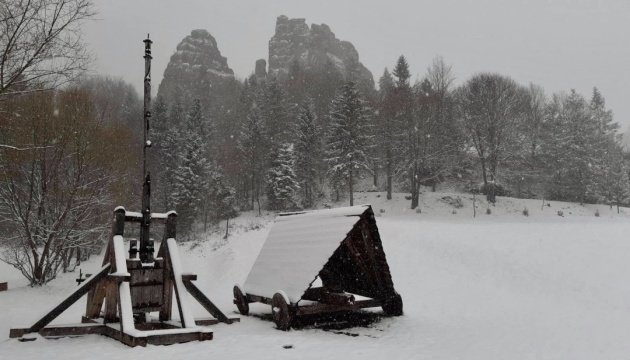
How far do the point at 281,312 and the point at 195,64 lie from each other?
113m

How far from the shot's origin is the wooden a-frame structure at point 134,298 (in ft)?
29.2

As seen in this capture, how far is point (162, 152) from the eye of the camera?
5219 cm

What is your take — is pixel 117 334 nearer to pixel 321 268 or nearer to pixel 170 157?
pixel 321 268

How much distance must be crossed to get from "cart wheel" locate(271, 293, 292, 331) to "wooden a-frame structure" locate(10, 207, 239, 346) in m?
1.23

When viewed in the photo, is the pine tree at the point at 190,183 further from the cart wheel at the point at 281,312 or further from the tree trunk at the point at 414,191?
the cart wheel at the point at 281,312

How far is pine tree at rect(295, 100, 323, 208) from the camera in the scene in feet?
156

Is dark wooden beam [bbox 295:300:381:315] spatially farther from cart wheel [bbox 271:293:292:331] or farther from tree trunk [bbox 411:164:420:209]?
tree trunk [bbox 411:164:420:209]

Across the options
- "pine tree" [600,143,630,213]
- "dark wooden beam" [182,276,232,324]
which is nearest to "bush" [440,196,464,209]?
"pine tree" [600,143,630,213]

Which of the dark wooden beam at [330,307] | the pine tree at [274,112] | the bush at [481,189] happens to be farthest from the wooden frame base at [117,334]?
the pine tree at [274,112]

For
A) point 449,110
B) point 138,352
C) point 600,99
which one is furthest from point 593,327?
point 600,99

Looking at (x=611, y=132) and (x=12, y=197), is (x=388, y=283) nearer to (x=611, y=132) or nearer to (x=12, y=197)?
(x=12, y=197)

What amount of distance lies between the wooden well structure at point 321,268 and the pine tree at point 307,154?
A: 33.2 m

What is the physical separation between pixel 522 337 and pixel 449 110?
41871mm

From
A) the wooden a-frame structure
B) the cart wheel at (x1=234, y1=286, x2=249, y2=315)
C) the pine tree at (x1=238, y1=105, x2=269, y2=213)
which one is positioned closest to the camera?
the wooden a-frame structure
